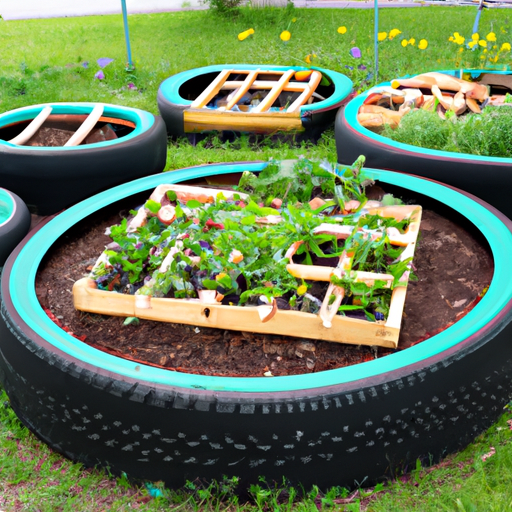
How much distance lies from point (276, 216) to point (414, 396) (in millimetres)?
851

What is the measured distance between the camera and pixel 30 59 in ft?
24.4

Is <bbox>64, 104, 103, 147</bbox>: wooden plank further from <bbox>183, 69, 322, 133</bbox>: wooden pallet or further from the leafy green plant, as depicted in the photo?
the leafy green plant

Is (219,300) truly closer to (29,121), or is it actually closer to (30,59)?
(29,121)

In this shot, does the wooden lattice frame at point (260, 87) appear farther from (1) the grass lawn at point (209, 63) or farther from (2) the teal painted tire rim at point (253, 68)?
(1) the grass lawn at point (209, 63)

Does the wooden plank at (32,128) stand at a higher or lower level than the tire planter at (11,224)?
higher

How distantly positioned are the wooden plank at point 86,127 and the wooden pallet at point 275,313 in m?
1.50

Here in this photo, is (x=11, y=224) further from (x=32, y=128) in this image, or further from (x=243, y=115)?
(x=243, y=115)

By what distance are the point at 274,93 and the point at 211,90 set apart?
0.46 meters

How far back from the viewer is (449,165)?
101 inches

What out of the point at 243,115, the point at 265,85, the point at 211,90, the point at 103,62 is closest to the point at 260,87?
the point at 265,85

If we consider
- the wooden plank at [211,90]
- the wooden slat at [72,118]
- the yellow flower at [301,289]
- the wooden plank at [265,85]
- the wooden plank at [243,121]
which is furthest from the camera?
the wooden plank at [265,85]

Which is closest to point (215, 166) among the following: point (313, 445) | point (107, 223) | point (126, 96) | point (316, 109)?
point (107, 223)

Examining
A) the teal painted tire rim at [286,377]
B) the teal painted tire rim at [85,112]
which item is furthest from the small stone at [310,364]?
the teal painted tire rim at [85,112]

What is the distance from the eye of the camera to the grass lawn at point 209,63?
167 centimetres
